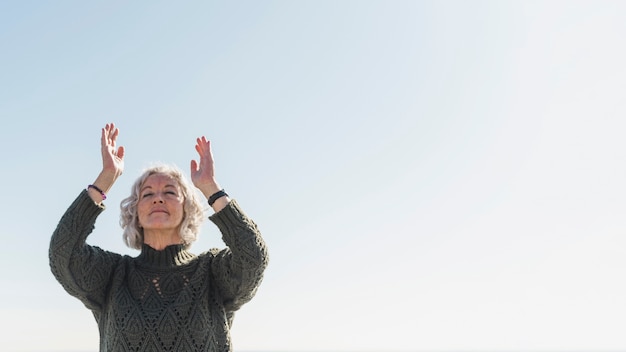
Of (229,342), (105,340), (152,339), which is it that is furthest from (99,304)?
(229,342)

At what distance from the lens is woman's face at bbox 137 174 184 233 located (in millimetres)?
4977

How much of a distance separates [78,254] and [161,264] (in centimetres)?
52

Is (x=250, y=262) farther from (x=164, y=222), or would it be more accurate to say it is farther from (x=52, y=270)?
(x=52, y=270)

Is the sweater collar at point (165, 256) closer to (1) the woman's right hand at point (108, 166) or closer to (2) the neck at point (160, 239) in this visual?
(2) the neck at point (160, 239)

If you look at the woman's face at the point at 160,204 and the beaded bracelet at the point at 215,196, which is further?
the woman's face at the point at 160,204

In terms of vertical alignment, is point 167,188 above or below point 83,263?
above

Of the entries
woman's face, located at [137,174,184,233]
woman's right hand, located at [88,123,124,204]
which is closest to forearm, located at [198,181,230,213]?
woman's face, located at [137,174,184,233]

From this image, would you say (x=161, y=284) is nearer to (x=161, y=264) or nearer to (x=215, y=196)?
(x=161, y=264)

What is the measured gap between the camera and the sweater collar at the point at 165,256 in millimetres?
4992

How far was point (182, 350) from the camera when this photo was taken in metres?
4.61

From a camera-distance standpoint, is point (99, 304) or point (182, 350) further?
point (99, 304)

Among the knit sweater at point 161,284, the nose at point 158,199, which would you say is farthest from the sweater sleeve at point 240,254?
the nose at point 158,199

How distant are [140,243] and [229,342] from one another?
2.96ft

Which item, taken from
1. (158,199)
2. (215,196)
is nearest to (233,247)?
(215,196)
